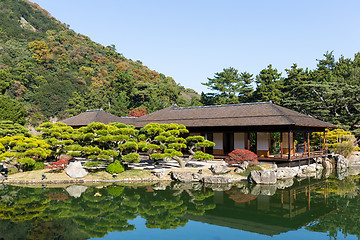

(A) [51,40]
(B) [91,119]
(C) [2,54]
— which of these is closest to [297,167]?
(B) [91,119]

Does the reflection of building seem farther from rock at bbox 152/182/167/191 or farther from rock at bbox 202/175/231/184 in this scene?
rock at bbox 152/182/167/191

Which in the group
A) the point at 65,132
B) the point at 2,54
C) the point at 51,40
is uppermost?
the point at 51,40

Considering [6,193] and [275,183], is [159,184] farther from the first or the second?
[6,193]

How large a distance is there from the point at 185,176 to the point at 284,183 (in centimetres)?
620

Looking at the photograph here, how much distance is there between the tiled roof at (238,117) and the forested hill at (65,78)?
21.2 m

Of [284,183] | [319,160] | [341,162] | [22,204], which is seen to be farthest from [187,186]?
[341,162]

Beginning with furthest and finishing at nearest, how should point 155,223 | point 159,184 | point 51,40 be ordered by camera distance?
point 51,40 → point 159,184 → point 155,223

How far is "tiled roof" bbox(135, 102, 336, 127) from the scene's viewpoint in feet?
67.1

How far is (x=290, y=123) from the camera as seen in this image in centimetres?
1894

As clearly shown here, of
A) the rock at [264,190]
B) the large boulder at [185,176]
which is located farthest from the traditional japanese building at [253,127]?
the large boulder at [185,176]

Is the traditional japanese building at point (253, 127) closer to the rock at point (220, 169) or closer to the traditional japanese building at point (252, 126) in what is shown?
the traditional japanese building at point (252, 126)

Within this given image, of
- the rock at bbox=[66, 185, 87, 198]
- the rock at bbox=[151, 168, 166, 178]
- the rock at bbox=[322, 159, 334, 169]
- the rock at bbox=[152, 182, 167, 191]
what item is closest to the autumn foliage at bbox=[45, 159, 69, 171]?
the rock at bbox=[66, 185, 87, 198]

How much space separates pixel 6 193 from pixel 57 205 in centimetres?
407

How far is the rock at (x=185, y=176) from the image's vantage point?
58.6 ft
